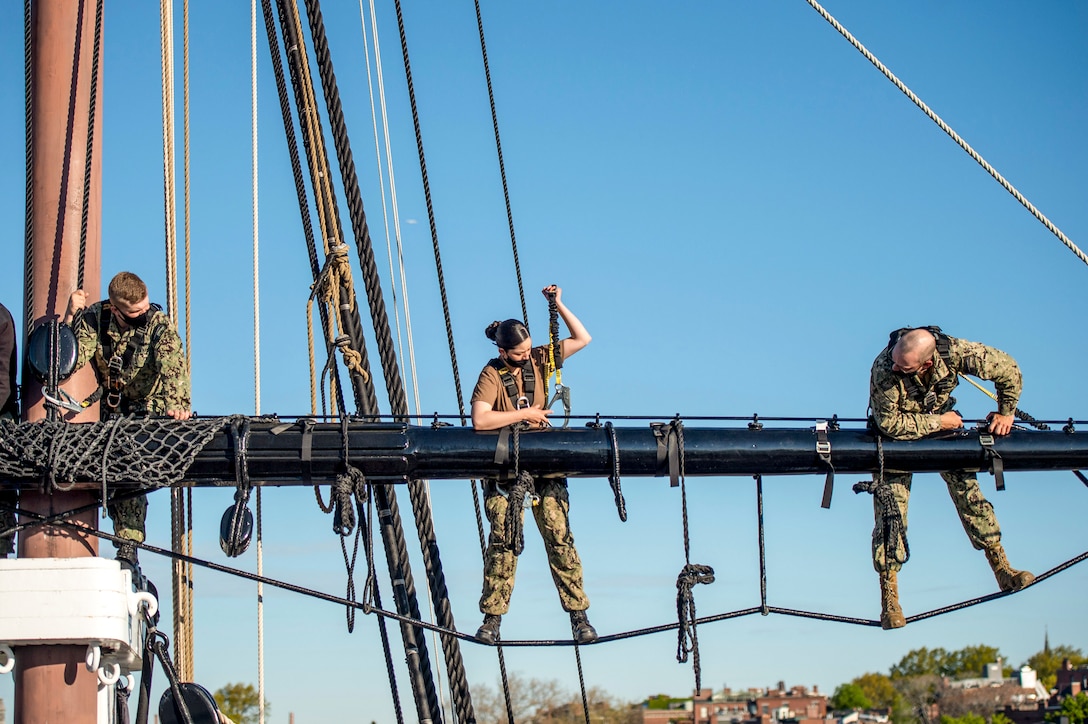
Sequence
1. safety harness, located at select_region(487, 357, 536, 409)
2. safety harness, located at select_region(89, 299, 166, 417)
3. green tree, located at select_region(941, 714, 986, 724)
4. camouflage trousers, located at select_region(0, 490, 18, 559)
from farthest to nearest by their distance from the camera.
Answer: green tree, located at select_region(941, 714, 986, 724) → safety harness, located at select_region(487, 357, 536, 409) → safety harness, located at select_region(89, 299, 166, 417) → camouflage trousers, located at select_region(0, 490, 18, 559)

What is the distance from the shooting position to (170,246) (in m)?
8.34

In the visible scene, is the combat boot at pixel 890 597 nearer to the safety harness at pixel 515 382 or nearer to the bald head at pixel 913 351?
the bald head at pixel 913 351

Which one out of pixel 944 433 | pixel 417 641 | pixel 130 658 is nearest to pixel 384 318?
pixel 417 641

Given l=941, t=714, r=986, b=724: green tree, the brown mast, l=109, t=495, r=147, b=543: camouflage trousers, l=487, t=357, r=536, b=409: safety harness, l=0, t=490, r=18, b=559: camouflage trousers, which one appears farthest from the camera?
l=941, t=714, r=986, b=724: green tree

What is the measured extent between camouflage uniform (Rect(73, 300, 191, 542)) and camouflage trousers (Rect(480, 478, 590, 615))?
1635 mm

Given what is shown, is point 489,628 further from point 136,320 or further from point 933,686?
point 933,686

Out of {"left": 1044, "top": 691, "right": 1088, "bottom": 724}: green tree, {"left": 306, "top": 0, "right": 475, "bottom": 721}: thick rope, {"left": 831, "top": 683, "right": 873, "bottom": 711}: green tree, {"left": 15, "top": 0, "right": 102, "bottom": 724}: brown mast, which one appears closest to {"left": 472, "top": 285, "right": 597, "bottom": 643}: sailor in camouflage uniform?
{"left": 306, "top": 0, "right": 475, "bottom": 721}: thick rope

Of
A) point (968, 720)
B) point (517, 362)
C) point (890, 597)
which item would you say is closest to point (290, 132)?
point (517, 362)

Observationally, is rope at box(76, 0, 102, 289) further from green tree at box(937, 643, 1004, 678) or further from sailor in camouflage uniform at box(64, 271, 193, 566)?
green tree at box(937, 643, 1004, 678)

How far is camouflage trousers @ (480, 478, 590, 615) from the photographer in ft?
22.4

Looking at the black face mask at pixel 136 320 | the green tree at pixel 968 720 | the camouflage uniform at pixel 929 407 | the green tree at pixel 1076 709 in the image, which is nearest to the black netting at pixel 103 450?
the black face mask at pixel 136 320

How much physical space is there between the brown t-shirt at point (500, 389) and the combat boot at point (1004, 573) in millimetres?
2465

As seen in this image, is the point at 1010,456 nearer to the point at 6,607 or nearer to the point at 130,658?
the point at 130,658

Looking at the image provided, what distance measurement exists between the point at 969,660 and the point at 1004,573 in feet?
345
